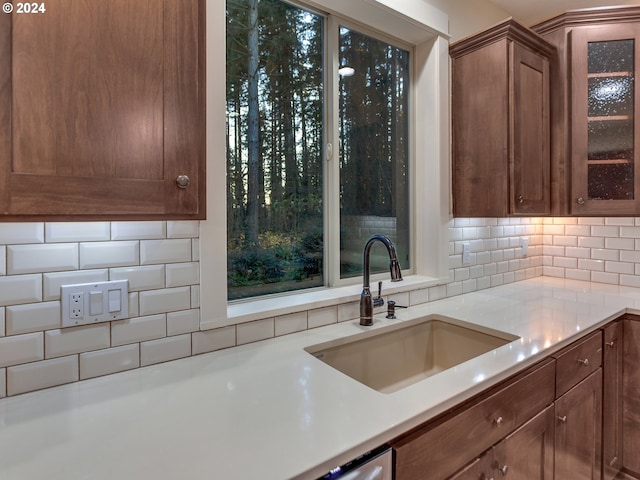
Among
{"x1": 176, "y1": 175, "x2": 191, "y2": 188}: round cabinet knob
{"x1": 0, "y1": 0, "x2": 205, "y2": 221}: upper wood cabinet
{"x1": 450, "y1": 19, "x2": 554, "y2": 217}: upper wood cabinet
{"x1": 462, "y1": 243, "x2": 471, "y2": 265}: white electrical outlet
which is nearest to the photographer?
{"x1": 0, "y1": 0, "x2": 205, "y2": 221}: upper wood cabinet

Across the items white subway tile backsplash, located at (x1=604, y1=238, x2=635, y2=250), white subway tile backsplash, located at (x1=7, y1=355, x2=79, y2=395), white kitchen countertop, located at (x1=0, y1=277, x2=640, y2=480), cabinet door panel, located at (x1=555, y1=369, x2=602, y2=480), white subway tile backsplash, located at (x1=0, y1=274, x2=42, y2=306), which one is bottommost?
cabinet door panel, located at (x1=555, y1=369, x2=602, y2=480)

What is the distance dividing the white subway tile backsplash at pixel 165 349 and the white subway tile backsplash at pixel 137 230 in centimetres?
32

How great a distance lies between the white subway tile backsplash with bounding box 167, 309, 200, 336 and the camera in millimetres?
1116

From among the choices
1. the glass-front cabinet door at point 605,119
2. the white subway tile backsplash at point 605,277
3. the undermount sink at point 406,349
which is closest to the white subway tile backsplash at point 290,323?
the undermount sink at point 406,349

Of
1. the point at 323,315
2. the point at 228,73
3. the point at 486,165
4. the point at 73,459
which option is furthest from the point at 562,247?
the point at 73,459

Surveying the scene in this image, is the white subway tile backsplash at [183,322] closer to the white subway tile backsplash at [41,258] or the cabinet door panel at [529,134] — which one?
the white subway tile backsplash at [41,258]

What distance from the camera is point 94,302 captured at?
0.99 meters

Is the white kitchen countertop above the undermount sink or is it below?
above

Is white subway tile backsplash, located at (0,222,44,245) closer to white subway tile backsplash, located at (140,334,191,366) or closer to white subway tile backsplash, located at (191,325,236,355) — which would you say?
white subway tile backsplash, located at (140,334,191,366)

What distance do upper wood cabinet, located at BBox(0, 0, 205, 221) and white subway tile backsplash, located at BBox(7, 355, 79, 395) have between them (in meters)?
0.51

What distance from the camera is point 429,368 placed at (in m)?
1.63

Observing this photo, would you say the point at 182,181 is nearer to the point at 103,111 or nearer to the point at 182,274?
the point at 103,111

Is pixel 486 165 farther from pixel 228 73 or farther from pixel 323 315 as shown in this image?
pixel 228 73

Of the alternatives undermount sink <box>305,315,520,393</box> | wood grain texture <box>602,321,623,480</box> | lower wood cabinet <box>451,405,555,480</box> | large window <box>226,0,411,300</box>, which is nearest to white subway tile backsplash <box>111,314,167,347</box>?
large window <box>226,0,411,300</box>
